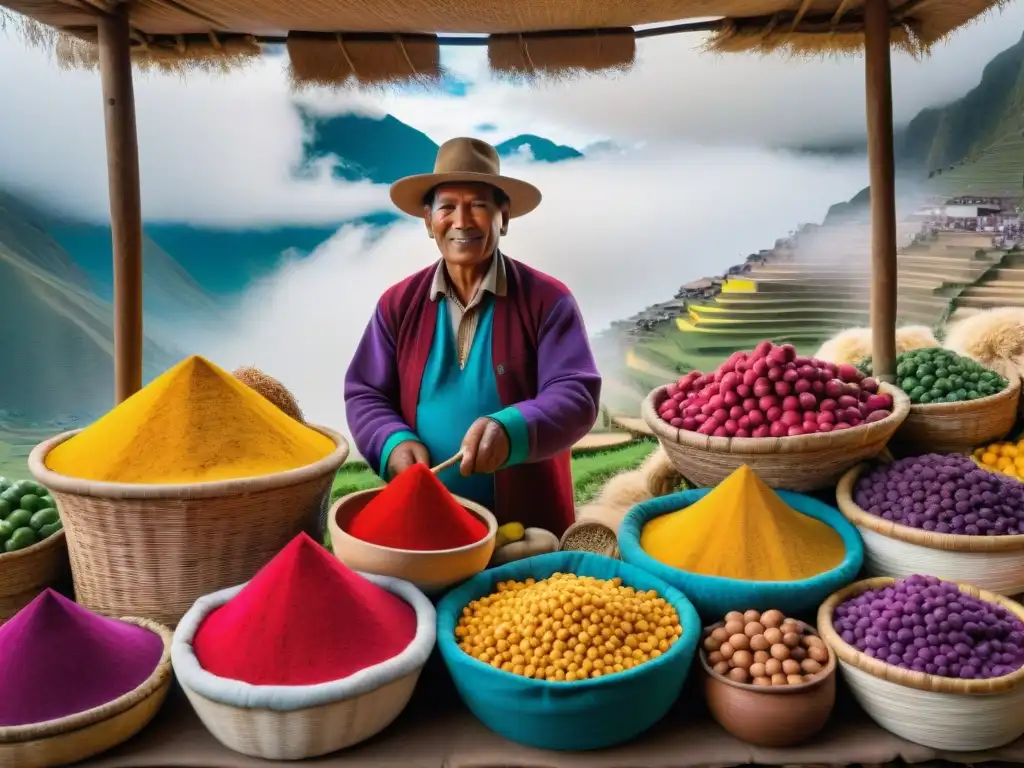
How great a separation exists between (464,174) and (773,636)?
1.04 metres

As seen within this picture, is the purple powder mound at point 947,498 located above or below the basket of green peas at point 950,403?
below

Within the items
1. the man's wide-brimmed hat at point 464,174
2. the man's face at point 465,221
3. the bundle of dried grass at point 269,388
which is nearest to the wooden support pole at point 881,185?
the man's wide-brimmed hat at point 464,174

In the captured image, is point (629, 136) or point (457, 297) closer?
point (457, 297)

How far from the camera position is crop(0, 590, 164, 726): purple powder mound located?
1019mm

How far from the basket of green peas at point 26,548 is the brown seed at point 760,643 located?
1254mm

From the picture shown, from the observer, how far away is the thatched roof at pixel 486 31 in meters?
1.82

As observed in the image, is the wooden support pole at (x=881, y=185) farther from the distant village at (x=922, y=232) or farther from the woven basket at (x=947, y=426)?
the distant village at (x=922, y=232)

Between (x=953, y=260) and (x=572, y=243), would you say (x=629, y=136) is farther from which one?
(x=953, y=260)

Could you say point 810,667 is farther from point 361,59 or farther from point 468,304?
point 361,59

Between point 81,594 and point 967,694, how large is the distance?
55.1 inches

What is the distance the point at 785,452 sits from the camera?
4.87ft

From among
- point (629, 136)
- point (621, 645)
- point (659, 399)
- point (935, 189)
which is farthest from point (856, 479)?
point (935, 189)

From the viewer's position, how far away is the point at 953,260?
14.1 feet

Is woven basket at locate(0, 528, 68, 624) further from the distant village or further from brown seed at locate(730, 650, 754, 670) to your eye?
the distant village
